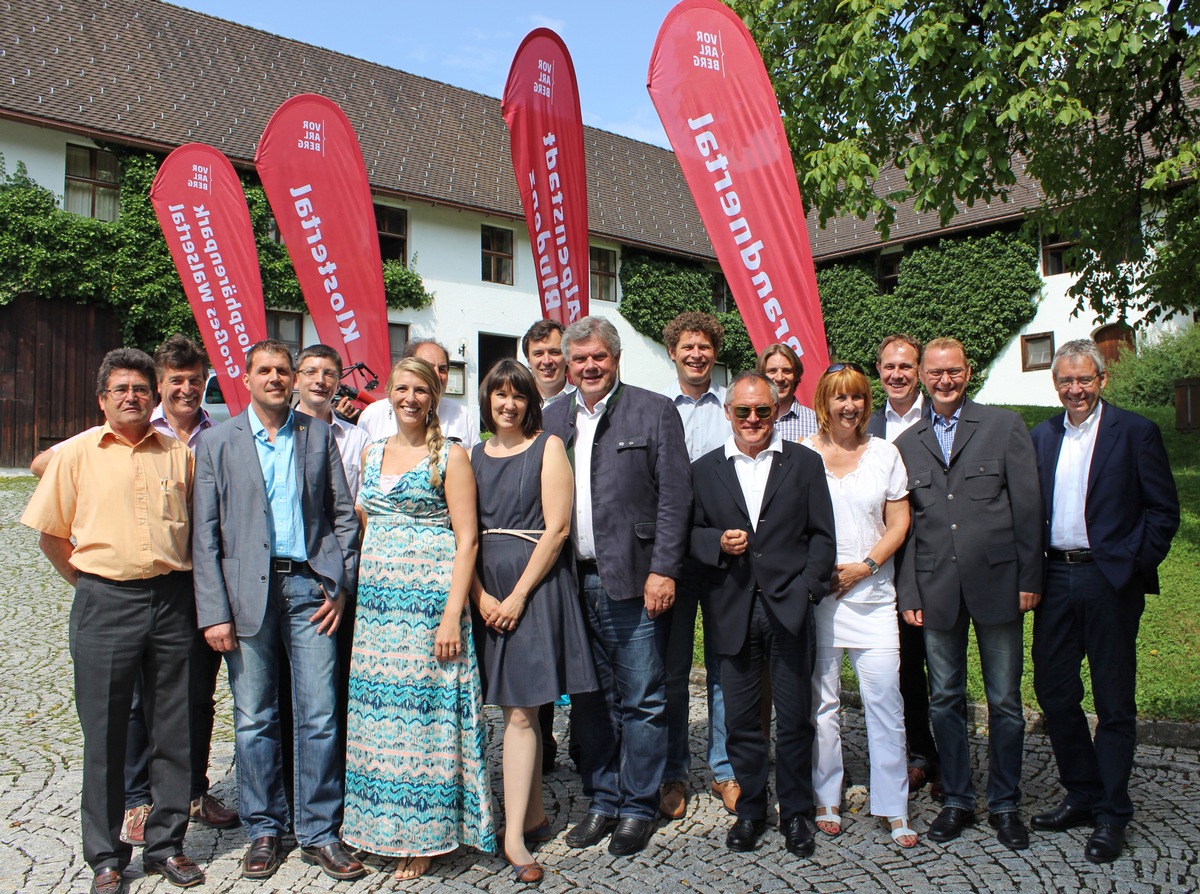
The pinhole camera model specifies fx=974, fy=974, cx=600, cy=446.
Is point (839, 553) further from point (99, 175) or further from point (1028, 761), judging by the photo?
point (99, 175)

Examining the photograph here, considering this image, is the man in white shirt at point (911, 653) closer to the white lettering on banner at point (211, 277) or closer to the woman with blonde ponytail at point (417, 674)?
the woman with blonde ponytail at point (417, 674)

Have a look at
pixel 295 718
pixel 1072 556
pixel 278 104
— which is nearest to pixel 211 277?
pixel 295 718

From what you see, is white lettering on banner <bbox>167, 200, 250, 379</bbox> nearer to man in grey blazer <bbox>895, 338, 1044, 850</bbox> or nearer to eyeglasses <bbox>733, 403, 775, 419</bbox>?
eyeglasses <bbox>733, 403, 775, 419</bbox>

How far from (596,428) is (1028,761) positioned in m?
2.99

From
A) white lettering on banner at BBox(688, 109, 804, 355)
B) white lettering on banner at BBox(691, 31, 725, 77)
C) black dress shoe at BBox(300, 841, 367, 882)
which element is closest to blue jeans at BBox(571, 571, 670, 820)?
black dress shoe at BBox(300, 841, 367, 882)

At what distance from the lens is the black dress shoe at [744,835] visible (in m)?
4.10

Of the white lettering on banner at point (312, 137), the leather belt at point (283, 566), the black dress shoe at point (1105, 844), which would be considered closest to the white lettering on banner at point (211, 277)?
the white lettering on banner at point (312, 137)

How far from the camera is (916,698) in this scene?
4.89 meters

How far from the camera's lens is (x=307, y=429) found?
4266 millimetres

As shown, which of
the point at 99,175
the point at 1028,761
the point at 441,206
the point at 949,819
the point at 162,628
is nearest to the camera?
the point at 162,628

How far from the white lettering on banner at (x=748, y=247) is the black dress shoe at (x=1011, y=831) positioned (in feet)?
9.84

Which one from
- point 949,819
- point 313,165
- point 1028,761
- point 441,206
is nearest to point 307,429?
point 949,819

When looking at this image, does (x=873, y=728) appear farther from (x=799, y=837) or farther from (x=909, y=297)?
(x=909, y=297)

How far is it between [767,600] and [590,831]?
1.26 metres
